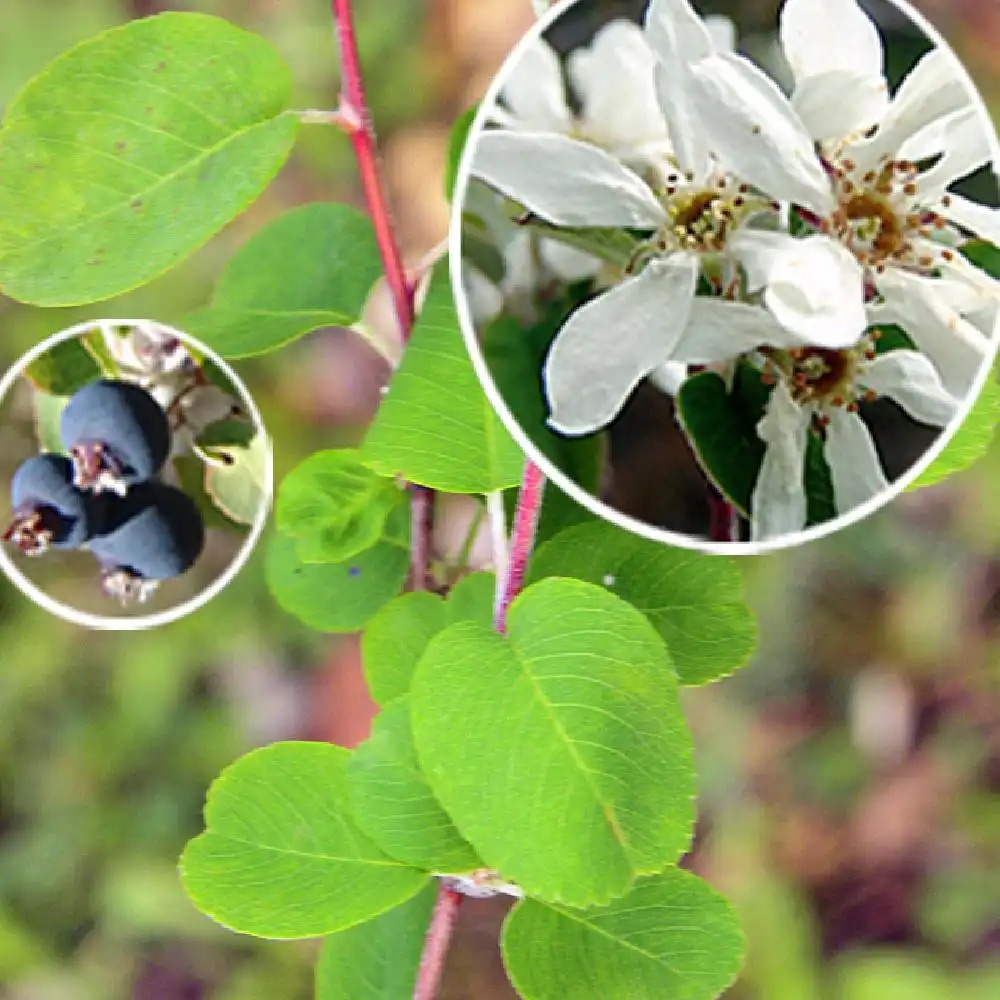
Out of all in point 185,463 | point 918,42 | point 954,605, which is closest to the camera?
point 918,42

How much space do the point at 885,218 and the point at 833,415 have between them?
8 centimetres

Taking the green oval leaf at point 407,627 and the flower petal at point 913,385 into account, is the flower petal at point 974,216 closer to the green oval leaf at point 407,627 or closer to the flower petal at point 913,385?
the flower petal at point 913,385

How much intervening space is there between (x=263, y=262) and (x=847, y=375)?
36 centimetres

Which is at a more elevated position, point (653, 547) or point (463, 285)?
point (463, 285)

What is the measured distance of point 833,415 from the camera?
52 centimetres

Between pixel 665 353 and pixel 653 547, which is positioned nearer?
pixel 665 353

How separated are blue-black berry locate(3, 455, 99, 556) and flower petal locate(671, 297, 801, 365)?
36cm

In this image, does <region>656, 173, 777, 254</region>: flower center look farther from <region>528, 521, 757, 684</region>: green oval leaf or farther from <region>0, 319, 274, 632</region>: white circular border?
<region>0, 319, 274, 632</region>: white circular border

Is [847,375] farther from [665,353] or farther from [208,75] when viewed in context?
[208,75]

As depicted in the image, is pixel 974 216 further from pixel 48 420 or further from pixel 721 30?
pixel 48 420

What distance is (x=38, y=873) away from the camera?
144 cm

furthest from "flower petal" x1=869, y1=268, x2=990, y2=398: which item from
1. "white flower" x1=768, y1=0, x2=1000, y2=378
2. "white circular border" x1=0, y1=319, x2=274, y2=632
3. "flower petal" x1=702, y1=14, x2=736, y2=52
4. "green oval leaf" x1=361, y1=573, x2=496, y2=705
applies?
"white circular border" x1=0, y1=319, x2=274, y2=632

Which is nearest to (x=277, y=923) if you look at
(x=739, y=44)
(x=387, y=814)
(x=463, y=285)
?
(x=387, y=814)

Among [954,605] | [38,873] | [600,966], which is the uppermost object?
[600,966]
